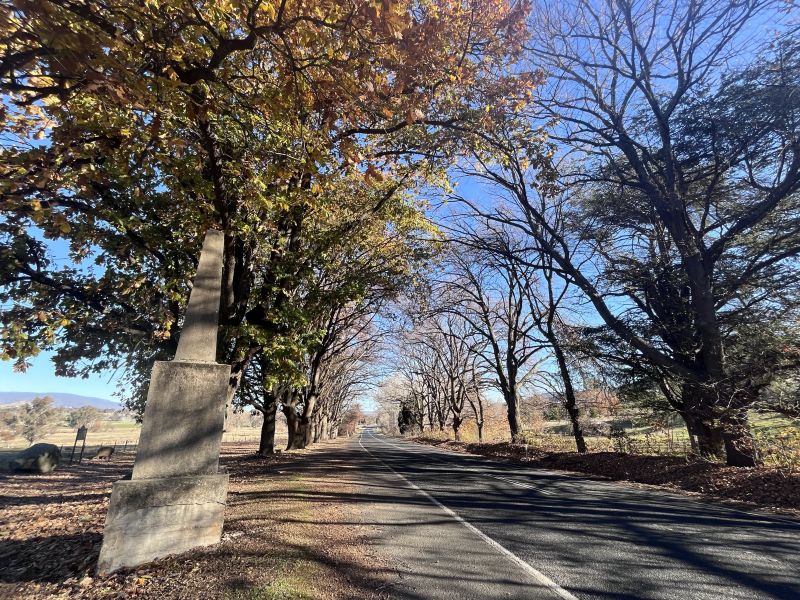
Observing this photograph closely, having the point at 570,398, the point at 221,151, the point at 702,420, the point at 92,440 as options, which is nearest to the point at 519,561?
the point at 221,151

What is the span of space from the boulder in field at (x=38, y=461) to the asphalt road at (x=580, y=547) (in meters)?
19.8

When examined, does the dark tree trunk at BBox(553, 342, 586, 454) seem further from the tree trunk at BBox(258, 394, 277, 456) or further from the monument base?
the monument base

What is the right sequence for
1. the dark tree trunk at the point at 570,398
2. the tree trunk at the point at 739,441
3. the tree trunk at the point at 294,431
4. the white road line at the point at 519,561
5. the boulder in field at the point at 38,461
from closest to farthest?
the white road line at the point at 519,561 → the tree trunk at the point at 739,441 → the dark tree trunk at the point at 570,398 → the boulder in field at the point at 38,461 → the tree trunk at the point at 294,431

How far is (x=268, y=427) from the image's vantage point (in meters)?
20.3

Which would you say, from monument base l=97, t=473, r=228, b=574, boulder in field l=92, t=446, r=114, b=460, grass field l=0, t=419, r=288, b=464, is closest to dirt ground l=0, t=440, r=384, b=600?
monument base l=97, t=473, r=228, b=574

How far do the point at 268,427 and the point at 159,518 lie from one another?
53.6ft

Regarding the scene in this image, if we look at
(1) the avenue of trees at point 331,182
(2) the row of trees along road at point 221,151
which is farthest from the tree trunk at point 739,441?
(2) the row of trees along road at point 221,151

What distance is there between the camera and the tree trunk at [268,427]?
19.4 metres

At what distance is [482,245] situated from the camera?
1694cm

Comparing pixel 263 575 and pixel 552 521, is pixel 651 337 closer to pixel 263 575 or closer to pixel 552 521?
pixel 552 521

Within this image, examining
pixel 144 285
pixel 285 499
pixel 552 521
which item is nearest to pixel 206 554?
pixel 285 499

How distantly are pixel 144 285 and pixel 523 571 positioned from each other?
1054 cm

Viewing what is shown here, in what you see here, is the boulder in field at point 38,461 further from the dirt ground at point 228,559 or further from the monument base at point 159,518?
the monument base at point 159,518

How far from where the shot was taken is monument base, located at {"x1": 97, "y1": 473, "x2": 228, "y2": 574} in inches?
177
